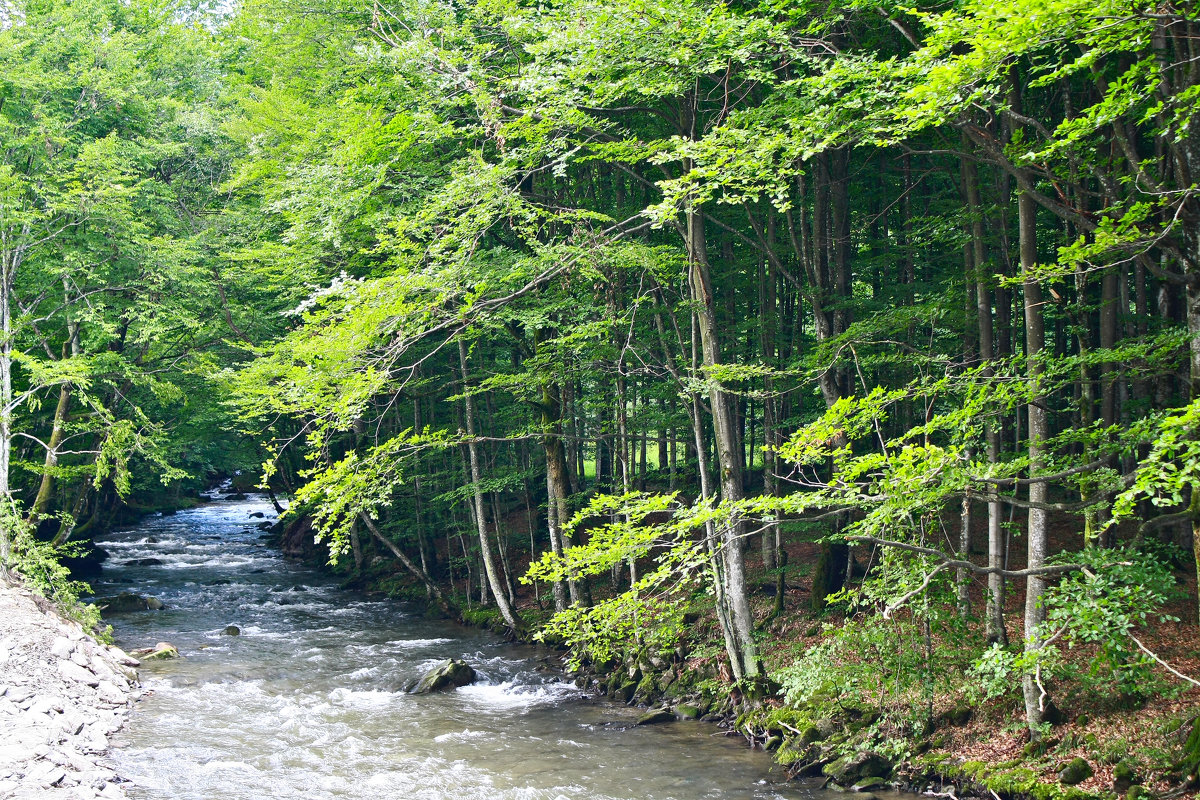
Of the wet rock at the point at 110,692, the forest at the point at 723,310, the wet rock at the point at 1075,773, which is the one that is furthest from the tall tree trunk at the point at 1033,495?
the wet rock at the point at 110,692

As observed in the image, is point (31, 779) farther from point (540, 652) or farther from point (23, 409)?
point (23, 409)

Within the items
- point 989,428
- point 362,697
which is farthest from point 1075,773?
point 362,697

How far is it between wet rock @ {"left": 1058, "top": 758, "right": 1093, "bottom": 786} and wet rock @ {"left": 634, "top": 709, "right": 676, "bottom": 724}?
18.5 feet

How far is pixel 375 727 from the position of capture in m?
12.5

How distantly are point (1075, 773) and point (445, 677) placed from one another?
9998mm

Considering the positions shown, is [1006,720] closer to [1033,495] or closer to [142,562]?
[1033,495]

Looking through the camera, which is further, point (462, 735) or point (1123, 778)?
point (462, 735)

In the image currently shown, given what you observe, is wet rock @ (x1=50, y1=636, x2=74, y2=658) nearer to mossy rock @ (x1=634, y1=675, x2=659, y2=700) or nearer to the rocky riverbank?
the rocky riverbank

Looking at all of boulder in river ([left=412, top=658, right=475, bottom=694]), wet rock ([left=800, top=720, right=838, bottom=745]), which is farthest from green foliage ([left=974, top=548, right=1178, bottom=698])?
boulder in river ([left=412, top=658, right=475, bottom=694])

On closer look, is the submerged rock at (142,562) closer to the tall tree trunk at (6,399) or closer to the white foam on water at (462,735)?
the tall tree trunk at (6,399)

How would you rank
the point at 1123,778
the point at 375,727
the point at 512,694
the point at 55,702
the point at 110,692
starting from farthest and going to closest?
the point at 512,694, the point at 110,692, the point at 375,727, the point at 55,702, the point at 1123,778

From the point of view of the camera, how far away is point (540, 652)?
16.8 m

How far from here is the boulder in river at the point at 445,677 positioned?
14453 millimetres

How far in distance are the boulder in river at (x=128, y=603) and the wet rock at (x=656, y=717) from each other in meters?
14.3
